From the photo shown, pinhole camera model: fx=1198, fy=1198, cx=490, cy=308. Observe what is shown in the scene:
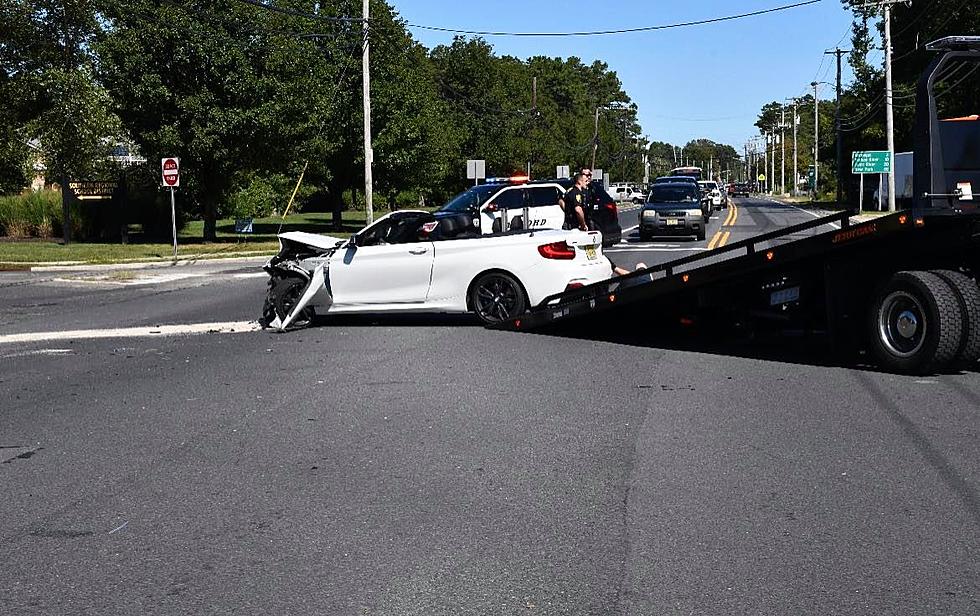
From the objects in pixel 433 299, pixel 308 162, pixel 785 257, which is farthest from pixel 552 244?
pixel 308 162

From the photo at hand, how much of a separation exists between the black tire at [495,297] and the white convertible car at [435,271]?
0.04ft

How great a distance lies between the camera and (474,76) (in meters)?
72.2

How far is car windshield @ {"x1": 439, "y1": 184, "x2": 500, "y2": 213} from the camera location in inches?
1050

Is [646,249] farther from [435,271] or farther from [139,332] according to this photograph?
[139,332]

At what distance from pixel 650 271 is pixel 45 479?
737cm

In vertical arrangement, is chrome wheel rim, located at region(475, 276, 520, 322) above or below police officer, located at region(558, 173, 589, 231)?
below

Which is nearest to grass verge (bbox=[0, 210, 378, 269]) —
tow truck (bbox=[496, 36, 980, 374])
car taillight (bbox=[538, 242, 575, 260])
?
car taillight (bbox=[538, 242, 575, 260])

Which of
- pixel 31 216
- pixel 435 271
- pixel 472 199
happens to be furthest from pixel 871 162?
pixel 435 271

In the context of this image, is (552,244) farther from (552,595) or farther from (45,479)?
(552,595)

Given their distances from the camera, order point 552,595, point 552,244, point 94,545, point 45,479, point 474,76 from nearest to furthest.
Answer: point 552,595
point 94,545
point 45,479
point 552,244
point 474,76

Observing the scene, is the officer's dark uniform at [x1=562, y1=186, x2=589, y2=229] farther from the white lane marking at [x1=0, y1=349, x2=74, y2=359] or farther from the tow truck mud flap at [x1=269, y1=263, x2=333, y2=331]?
the white lane marking at [x1=0, y1=349, x2=74, y2=359]

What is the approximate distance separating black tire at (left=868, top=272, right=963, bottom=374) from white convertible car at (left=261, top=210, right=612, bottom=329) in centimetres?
439

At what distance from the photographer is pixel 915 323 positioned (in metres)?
10.5

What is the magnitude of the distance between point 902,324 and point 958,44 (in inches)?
105
